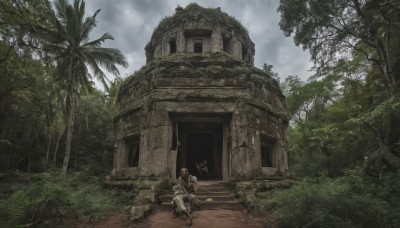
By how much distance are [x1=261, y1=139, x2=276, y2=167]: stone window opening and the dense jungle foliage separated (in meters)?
1.54

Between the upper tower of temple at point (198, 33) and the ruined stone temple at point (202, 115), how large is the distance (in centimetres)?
11

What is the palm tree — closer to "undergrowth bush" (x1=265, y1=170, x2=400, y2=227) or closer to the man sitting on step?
the man sitting on step

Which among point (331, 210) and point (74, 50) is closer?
point (331, 210)

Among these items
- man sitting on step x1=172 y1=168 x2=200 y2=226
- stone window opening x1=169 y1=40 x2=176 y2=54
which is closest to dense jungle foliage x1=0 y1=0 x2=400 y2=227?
man sitting on step x1=172 y1=168 x2=200 y2=226

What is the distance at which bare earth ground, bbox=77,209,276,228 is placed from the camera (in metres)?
6.18

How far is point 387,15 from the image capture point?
7.88 metres

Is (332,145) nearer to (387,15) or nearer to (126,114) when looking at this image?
(387,15)

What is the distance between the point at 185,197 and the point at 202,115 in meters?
3.72

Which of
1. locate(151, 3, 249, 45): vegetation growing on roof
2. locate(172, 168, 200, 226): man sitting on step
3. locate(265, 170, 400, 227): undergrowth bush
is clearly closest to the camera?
locate(265, 170, 400, 227): undergrowth bush

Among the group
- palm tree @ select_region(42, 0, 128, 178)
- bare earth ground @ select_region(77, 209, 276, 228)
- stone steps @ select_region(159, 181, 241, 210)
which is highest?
palm tree @ select_region(42, 0, 128, 178)

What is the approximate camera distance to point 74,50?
539 inches

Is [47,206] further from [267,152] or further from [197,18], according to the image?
[197,18]

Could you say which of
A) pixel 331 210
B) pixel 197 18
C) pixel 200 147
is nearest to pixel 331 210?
pixel 331 210

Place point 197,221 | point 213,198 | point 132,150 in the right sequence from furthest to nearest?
point 132,150 < point 213,198 < point 197,221
